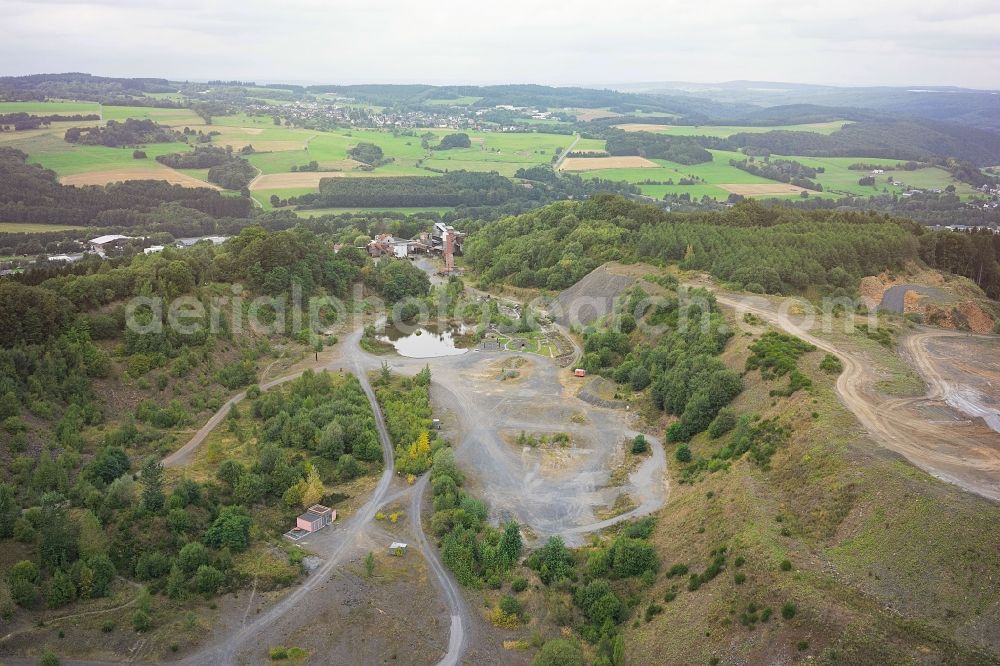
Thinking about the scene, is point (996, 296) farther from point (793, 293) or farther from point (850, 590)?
point (850, 590)

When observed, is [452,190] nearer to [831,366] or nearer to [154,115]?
[154,115]

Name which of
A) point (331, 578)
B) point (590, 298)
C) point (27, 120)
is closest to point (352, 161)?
point (27, 120)

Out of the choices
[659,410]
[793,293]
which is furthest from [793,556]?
[793,293]

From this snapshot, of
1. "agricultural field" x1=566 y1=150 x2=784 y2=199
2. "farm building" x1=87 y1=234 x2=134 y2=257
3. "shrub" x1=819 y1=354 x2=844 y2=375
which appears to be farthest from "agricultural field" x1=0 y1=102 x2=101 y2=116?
"shrub" x1=819 y1=354 x2=844 y2=375

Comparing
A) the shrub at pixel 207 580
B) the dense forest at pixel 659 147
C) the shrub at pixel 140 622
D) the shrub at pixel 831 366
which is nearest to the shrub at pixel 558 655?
the shrub at pixel 207 580

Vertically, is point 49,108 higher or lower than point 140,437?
higher

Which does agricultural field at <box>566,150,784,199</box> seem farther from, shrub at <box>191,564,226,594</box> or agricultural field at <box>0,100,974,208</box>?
shrub at <box>191,564,226,594</box>
